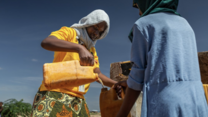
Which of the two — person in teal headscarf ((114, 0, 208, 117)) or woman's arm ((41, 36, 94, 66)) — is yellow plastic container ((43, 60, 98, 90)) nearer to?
woman's arm ((41, 36, 94, 66))

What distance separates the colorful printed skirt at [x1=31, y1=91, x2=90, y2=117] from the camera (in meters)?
1.82

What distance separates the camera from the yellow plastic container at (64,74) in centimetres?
171

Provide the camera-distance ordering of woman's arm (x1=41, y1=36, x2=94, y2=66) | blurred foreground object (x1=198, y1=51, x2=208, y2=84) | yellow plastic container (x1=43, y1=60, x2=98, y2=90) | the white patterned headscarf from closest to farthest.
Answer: yellow plastic container (x1=43, y1=60, x2=98, y2=90), woman's arm (x1=41, y1=36, x2=94, y2=66), the white patterned headscarf, blurred foreground object (x1=198, y1=51, x2=208, y2=84)

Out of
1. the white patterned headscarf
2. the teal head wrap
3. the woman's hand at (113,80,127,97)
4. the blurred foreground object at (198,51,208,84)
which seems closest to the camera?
the teal head wrap

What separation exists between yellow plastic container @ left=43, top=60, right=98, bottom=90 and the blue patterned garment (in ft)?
2.23

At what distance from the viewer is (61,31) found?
2078mm

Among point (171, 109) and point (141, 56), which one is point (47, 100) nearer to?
point (141, 56)

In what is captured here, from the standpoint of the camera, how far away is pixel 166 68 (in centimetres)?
105

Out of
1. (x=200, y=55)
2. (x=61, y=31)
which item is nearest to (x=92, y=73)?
(x=61, y=31)

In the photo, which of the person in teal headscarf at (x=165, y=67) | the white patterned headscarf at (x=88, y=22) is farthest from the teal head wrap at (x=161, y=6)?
the white patterned headscarf at (x=88, y=22)

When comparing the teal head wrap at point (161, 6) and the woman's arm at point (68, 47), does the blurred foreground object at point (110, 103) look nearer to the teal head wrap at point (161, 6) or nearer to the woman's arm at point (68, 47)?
the woman's arm at point (68, 47)

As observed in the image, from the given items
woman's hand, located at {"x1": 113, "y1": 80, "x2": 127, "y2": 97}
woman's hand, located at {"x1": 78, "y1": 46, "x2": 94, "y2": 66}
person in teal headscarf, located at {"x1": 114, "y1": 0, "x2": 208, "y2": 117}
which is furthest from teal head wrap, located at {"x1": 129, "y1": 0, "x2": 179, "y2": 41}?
woman's hand, located at {"x1": 113, "y1": 80, "x2": 127, "y2": 97}

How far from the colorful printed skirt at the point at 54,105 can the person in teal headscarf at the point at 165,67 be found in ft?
2.83

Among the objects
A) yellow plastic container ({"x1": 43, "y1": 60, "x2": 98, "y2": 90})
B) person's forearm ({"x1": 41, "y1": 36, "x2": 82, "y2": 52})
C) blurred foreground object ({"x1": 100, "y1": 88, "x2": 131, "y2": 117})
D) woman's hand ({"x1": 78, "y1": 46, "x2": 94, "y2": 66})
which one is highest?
person's forearm ({"x1": 41, "y1": 36, "x2": 82, "y2": 52})
